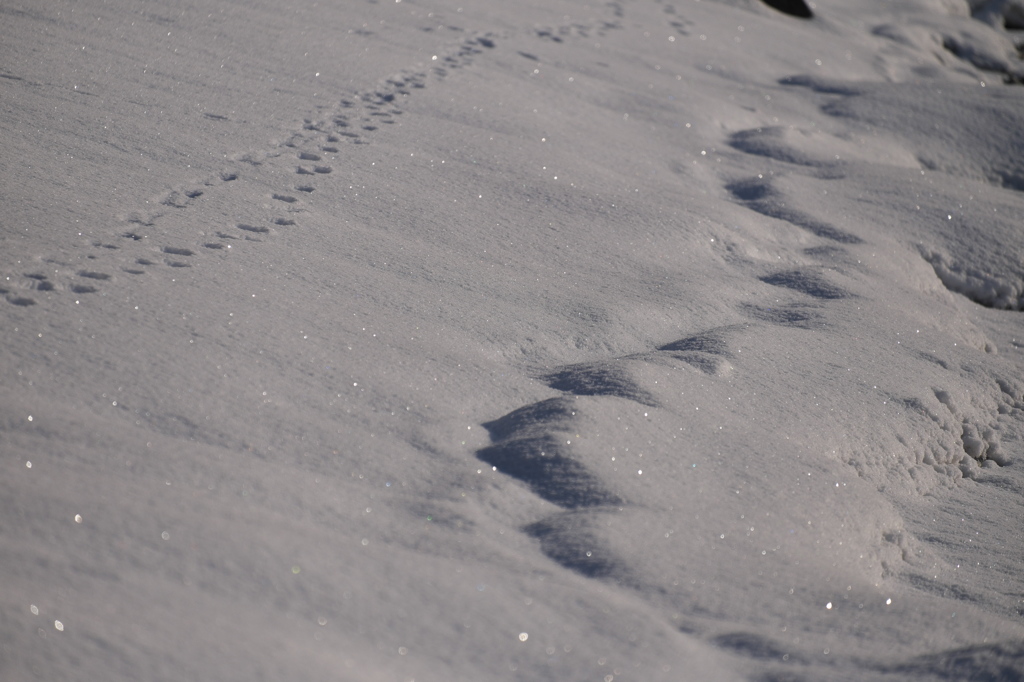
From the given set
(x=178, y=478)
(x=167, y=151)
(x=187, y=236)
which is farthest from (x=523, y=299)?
(x=167, y=151)

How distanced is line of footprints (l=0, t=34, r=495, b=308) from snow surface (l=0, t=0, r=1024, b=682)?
0.01 meters

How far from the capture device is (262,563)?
999mm

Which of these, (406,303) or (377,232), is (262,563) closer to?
(406,303)

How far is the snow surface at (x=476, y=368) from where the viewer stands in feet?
3.27

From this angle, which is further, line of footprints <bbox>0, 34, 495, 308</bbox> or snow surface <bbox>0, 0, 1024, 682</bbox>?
line of footprints <bbox>0, 34, 495, 308</bbox>

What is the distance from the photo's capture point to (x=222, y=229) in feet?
5.90

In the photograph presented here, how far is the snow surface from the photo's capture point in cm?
100

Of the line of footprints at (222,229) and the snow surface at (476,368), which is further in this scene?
the line of footprints at (222,229)

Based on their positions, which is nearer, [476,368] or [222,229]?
[476,368]

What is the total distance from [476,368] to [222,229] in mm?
711

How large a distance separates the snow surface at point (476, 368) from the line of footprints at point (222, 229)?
0.01 m

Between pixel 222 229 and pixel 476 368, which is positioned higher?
pixel 222 229

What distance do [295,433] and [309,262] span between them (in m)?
0.58

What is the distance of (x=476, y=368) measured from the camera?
5.06 ft
